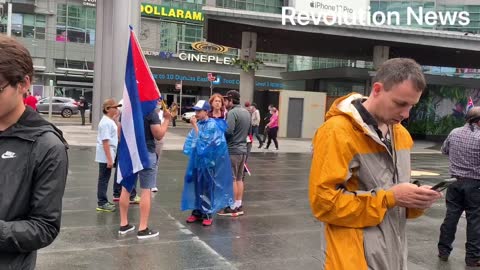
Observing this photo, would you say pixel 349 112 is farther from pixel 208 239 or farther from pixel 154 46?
pixel 154 46

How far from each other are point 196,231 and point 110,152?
199cm

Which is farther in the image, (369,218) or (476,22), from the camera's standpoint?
(476,22)

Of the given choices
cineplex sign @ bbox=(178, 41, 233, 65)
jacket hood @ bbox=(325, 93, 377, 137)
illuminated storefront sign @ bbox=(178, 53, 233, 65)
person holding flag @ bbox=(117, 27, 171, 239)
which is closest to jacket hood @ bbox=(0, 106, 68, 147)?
jacket hood @ bbox=(325, 93, 377, 137)

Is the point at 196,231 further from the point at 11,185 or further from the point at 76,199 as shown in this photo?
the point at 11,185

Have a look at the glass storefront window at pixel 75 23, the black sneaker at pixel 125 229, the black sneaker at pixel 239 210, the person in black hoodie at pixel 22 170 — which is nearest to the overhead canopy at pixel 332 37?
the black sneaker at pixel 239 210

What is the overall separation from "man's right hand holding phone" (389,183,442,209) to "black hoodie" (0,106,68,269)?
1.53 m

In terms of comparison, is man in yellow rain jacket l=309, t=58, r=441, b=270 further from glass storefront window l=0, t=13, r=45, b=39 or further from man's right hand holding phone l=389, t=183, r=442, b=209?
glass storefront window l=0, t=13, r=45, b=39

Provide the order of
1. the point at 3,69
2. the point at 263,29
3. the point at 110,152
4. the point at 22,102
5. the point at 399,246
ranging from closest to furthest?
the point at 3,69, the point at 22,102, the point at 399,246, the point at 110,152, the point at 263,29

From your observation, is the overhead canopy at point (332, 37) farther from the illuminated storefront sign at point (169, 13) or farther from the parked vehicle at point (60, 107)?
the illuminated storefront sign at point (169, 13)

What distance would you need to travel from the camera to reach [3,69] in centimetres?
185

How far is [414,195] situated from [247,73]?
65.9ft

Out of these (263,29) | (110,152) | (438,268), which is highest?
(263,29)

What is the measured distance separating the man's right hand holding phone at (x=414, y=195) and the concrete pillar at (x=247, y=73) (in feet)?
64.5

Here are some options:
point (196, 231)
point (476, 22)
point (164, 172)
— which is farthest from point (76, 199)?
point (476, 22)
